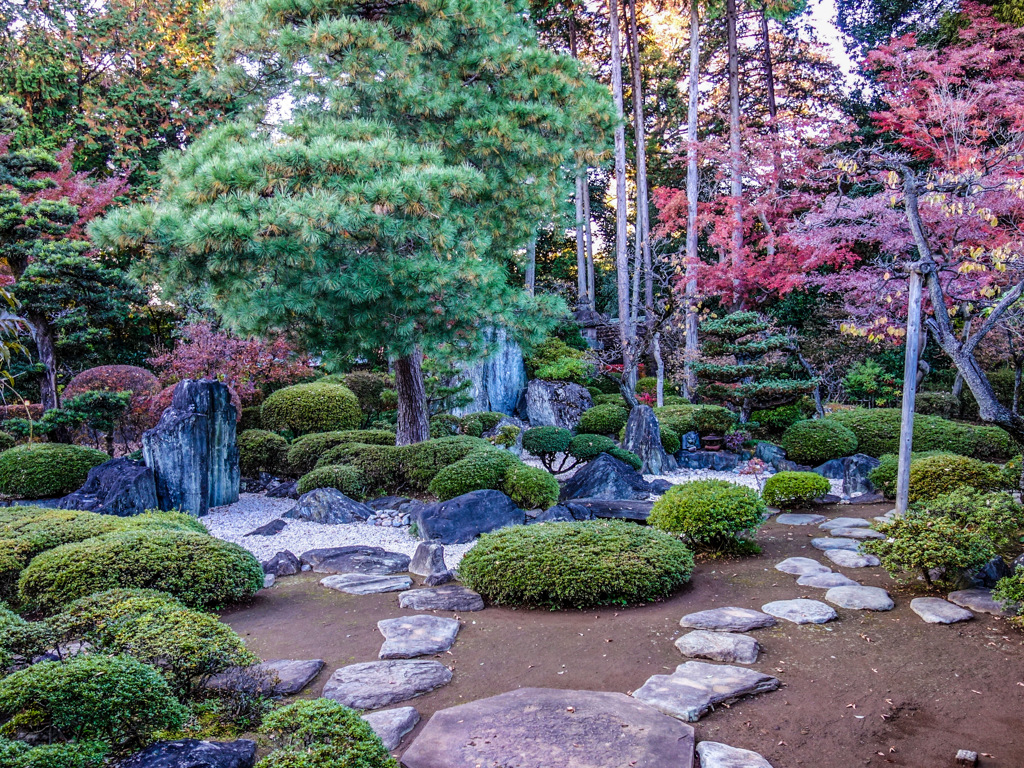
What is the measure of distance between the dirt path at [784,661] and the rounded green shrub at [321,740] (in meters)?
0.38

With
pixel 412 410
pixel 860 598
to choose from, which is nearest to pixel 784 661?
pixel 860 598

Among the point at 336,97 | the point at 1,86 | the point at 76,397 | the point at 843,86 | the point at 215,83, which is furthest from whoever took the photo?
the point at 843,86

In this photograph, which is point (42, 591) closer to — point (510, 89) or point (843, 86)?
point (510, 89)

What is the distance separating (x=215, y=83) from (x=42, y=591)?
518cm

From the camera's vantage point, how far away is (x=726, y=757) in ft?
6.66

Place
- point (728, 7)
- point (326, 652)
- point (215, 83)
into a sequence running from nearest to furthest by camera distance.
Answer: point (326, 652) → point (215, 83) → point (728, 7)

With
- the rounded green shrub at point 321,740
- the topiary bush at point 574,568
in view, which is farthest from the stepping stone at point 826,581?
the rounded green shrub at point 321,740

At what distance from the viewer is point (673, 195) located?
13.3 metres

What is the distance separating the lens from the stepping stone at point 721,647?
9.21 ft

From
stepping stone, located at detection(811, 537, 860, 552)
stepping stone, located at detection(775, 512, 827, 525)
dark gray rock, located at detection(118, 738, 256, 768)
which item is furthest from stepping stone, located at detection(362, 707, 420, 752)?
stepping stone, located at detection(775, 512, 827, 525)

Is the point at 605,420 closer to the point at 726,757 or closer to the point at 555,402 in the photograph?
Result: the point at 555,402

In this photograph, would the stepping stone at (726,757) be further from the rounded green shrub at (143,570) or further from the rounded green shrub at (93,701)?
the rounded green shrub at (143,570)

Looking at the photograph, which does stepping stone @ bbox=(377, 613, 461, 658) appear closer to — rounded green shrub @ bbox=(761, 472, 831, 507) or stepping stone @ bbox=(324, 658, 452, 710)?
stepping stone @ bbox=(324, 658, 452, 710)

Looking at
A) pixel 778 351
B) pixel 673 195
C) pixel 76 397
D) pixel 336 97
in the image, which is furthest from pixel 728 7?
pixel 76 397
